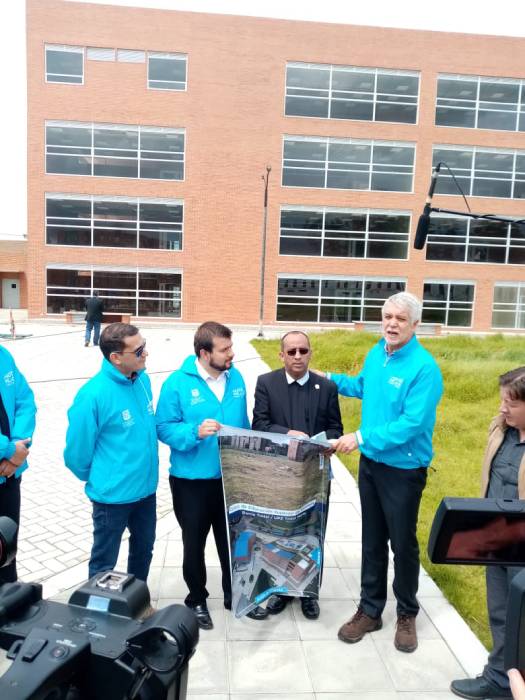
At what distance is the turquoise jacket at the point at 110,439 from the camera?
10.8ft

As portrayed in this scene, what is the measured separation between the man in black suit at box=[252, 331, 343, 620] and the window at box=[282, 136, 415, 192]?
2871cm

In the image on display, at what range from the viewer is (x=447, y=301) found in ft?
108

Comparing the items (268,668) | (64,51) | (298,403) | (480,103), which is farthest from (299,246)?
(268,668)

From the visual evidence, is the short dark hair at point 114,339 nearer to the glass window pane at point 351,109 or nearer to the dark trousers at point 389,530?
the dark trousers at point 389,530

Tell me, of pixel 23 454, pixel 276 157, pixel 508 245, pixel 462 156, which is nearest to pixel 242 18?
pixel 276 157

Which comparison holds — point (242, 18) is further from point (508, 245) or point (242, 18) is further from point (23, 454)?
point (23, 454)

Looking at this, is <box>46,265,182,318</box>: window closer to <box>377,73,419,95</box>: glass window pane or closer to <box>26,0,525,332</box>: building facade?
<box>26,0,525,332</box>: building facade

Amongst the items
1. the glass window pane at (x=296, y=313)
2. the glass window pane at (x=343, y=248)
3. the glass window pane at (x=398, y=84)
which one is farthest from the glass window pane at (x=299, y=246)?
the glass window pane at (x=398, y=84)

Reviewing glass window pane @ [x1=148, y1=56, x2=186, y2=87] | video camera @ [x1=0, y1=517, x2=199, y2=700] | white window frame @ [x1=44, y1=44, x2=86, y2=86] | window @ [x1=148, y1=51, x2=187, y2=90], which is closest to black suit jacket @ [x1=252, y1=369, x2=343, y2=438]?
video camera @ [x1=0, y1=517, x2=199, y2=700]

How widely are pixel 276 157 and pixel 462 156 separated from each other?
10970 mm

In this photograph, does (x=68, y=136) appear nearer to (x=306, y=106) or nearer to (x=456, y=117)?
(x=306, y=106)

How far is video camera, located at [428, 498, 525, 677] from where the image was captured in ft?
5.17

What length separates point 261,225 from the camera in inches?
1213

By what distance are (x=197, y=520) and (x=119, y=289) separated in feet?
94.1
